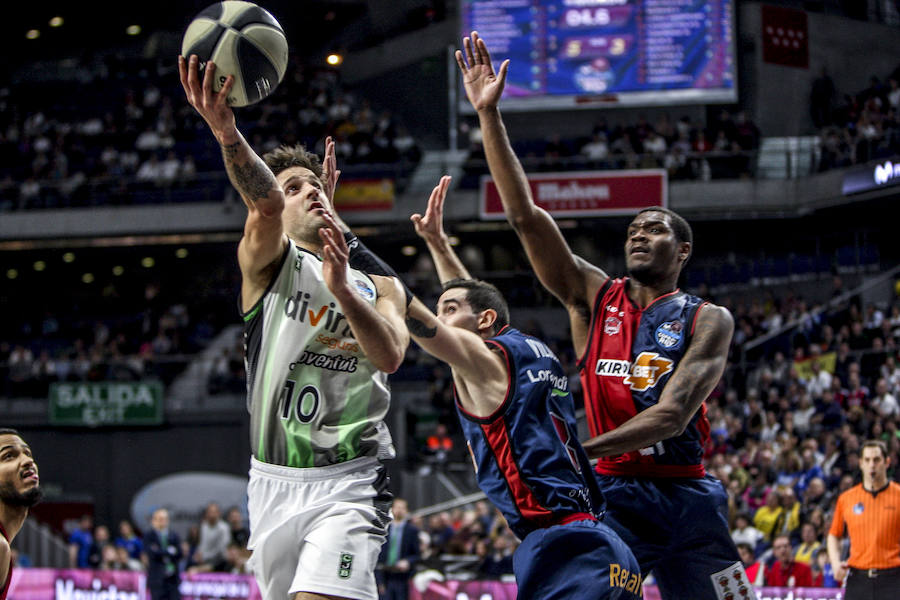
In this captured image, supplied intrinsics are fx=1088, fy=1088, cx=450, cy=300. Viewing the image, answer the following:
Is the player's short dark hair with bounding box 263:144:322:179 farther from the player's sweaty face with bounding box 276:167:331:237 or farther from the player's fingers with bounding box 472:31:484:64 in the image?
the player's fingers with bounding box 472:31:484:64

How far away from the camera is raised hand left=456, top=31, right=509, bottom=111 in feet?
15.8

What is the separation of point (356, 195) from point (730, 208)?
7698 millimetres

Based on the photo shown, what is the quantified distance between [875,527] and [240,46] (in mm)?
6661

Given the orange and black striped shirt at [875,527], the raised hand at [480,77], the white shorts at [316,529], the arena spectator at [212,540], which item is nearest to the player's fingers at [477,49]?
the raised hand at [480,77]

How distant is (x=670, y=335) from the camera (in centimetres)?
493

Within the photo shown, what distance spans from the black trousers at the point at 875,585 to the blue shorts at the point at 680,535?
4405mm

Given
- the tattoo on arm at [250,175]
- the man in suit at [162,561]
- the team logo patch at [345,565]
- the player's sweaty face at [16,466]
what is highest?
the tattoo on arm at [250,175]

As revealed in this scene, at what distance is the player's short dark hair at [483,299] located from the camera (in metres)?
4.68

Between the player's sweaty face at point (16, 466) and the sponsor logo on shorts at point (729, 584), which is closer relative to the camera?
→ the sponsor logo on shorts at point (729, 584)

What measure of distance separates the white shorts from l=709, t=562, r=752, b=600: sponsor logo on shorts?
148 cm

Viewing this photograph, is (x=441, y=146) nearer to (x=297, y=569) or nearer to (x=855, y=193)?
(x=855, y=193)

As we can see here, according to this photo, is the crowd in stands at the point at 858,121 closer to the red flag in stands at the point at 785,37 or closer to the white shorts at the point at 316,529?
the red flag in stands at the point at 785,37

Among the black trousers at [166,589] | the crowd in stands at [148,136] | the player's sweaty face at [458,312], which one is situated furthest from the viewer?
the crowd in stands at [148,136]

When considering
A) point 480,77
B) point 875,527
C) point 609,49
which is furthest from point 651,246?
point 609,49
